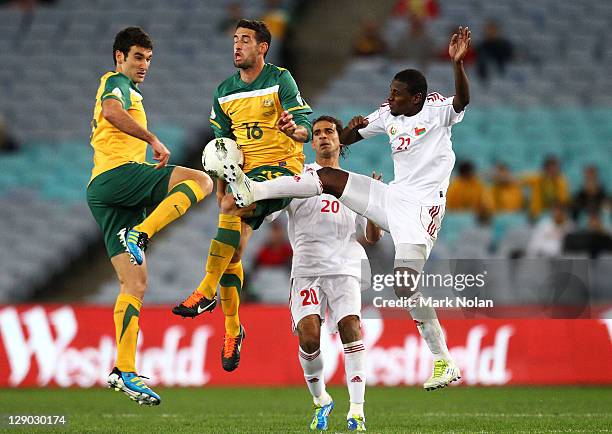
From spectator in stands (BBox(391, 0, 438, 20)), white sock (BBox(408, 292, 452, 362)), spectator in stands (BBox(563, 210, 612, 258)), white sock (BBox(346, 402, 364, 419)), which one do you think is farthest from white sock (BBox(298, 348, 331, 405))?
spectator in stands (BBox(391, 0, 438, 20))

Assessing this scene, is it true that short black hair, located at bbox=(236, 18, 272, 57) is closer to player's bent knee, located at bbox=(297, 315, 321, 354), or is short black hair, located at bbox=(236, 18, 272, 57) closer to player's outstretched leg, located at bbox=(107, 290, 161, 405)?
player's outstretched leg, located at bbox=(107, 290, 161, 405)

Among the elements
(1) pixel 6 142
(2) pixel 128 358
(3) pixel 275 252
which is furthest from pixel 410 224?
(1) pixel 6 142

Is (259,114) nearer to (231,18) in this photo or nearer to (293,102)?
(293,102)

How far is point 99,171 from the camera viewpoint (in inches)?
343

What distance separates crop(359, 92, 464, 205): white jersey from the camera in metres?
9.28

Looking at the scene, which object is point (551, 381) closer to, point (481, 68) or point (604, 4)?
point (481, 68)

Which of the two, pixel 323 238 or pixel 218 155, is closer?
pixel 218 155

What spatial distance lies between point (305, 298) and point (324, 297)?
0.26 metres

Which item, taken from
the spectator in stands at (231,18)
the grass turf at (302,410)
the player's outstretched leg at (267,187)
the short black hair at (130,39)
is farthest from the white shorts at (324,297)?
the spectator in stands at (231,18)

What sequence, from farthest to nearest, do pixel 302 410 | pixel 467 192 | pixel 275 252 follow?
pixel 467 192, pixel 275 252, pixel 302 410

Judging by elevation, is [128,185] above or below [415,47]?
below

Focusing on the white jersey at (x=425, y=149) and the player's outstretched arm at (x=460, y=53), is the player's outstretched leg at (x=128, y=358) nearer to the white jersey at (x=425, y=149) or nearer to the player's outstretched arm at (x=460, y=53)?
the white jersey at (x=425, y=149)

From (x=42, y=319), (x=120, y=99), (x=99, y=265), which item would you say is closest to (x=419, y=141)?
(x=120, y=99)

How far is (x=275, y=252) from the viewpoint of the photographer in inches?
618
